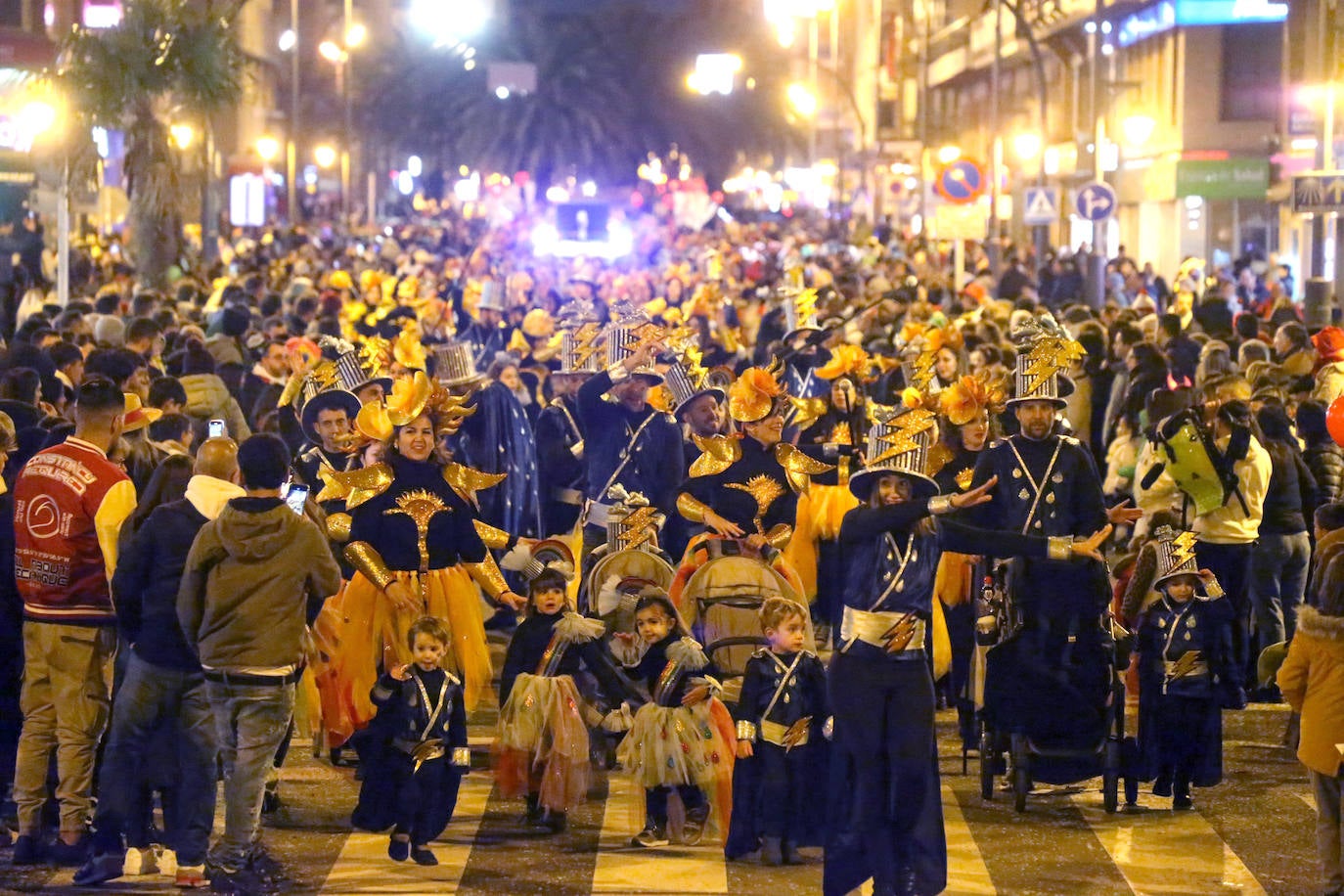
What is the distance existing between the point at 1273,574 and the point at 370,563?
5784 mm

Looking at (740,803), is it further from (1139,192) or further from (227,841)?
(1139,192)

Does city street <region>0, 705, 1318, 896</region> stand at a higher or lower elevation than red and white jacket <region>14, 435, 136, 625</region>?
lower

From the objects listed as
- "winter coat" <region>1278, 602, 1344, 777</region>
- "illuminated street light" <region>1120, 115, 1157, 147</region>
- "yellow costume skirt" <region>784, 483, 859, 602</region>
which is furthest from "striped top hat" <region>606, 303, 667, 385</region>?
"illuminated street light" <region>1120, 115, 1157, 147</region>

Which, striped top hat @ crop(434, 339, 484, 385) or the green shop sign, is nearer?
striped top hat @ crop(434, 339, 484, 385)

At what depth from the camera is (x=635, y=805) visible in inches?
396

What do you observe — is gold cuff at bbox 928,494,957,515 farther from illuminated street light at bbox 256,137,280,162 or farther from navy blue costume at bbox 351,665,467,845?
illuminated street light at bbox 256,137,280,162

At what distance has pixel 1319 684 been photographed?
8633 mm

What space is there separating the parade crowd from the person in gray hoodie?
15mm

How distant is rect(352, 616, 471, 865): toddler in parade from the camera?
31.1 feet

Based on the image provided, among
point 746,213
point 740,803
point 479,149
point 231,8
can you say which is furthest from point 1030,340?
point 479,149

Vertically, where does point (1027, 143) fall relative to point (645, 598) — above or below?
above

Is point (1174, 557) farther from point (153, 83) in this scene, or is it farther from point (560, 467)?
point (153, 83)

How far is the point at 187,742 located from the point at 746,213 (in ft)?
246

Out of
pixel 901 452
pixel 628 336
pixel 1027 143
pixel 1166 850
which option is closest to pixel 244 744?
pixel 901 452
